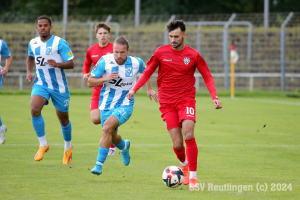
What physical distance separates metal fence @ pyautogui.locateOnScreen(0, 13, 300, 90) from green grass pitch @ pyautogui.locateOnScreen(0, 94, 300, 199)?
469 inches

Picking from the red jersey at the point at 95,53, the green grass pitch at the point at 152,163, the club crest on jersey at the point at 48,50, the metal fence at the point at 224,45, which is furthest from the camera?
the metal fence at the point at 224,45

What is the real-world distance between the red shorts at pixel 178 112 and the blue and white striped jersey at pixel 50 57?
2.10m

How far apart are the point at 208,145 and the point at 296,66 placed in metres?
17.4

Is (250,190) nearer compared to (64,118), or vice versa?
(250,190)

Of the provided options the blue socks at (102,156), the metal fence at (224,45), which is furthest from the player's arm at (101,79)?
the metal fence at (224,45)

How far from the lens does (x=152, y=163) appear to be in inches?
281

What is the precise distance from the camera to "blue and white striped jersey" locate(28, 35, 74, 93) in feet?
23.8

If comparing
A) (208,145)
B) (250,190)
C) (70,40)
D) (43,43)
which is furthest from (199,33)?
(250,190)

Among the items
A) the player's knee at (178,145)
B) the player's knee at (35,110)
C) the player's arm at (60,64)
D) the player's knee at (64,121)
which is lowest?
the player's knee at (178,145)

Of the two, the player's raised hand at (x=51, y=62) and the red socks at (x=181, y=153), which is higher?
the player's raised hand at (x=51, y=62)

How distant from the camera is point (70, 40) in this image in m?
27.2

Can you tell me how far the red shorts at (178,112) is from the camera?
5.81 metres

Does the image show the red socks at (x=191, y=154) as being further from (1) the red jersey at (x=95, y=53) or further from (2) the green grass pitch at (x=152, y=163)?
(1) the red jersey at (x=95, y=53)

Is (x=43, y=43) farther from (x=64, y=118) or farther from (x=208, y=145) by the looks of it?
(x=208, y=145)
